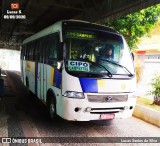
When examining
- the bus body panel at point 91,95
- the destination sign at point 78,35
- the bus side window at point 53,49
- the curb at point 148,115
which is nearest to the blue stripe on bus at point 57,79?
the bus body panel at point 91,95

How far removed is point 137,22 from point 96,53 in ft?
27.8

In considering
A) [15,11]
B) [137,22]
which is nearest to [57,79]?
[137,22]

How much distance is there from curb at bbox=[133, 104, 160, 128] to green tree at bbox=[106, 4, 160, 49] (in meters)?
6.78

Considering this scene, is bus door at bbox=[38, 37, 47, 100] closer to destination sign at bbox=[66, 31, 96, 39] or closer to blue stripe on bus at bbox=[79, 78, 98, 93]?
destination sign at bbox=[66, 31, 96, 39]

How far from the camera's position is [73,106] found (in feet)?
18.6

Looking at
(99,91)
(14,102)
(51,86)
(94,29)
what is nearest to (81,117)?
(99,91)

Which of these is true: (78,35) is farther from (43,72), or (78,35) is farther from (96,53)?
(43,72)

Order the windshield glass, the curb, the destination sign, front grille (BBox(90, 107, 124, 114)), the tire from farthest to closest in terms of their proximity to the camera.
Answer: the curb
the tire
the destination sign
the windshield glass
front grille (BBox(90, 107, 124, 114))

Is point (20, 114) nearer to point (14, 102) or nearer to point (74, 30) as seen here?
point (14, 102)

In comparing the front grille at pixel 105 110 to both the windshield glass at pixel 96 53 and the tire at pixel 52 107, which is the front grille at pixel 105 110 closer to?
the windshield glass at pixel 96 53

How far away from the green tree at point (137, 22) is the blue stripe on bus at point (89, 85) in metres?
8.98

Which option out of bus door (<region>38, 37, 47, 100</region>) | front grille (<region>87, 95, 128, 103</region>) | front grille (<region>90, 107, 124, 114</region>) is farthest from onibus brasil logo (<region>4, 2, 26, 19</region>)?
front grille (<region>90, 107, 124, 114</region>)

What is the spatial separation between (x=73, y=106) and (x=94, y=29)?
2348mm

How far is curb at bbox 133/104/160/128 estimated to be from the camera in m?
7.30
